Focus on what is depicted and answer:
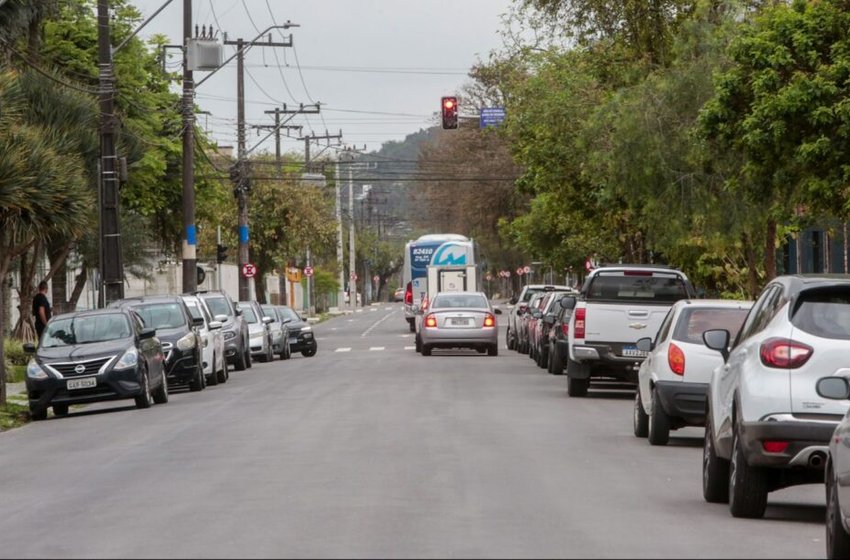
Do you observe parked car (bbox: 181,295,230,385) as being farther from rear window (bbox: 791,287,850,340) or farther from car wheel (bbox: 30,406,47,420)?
rear window (bbox: 791,287,850,340)

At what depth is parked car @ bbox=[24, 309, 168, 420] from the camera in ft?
85.7

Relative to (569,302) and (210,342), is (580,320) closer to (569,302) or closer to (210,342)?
(569,302)

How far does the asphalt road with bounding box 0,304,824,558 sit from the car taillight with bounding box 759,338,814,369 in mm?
1107

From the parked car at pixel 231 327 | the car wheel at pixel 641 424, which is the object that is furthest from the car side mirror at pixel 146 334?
the parked car at pixel 231 327

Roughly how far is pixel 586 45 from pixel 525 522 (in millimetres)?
28273

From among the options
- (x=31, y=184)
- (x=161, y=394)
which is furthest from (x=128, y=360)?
(x=31, y=184)

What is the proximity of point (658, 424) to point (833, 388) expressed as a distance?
22.5 feet

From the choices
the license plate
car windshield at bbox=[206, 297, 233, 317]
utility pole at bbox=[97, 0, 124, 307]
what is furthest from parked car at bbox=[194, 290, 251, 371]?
the license plate

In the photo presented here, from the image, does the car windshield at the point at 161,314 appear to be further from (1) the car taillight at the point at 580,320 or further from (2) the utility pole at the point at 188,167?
(2) the utility pole at the point at 188,167

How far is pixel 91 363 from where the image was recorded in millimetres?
26281

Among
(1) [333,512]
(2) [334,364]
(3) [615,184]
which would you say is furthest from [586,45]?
(1) [333,512]

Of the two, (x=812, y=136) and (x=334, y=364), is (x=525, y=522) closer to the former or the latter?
(x=812, y=136)

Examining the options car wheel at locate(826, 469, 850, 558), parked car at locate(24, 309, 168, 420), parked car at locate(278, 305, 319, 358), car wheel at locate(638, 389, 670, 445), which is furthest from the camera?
parked car at locate(278, 305, 319, 358)

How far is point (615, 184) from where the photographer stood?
35.2 meters
